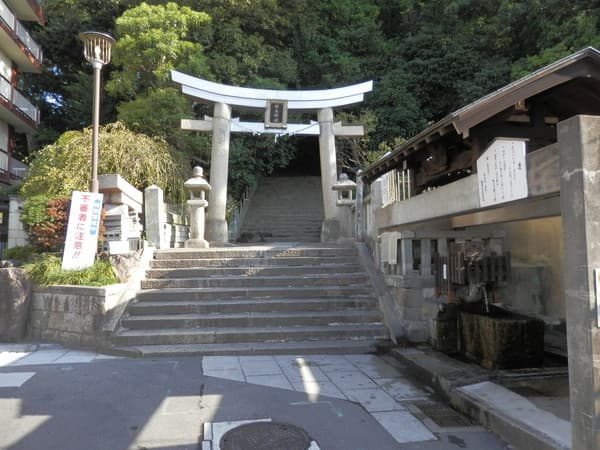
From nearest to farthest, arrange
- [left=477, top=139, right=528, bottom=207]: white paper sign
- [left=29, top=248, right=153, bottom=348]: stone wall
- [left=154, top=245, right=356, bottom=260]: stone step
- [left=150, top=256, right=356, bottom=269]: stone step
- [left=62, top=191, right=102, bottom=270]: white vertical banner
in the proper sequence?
[left=477, top=139, right=528, bottom=207]: white paper sign < [left=29, top=248, right=153, bottom=348]: stone wall < [left=62, top=191, right=102, bottom=270]: white vertical banner < [left=150, top=256, right=356, bottom=269]: stone step < [left=154, top=245, right=356, bottom=260]: stone step

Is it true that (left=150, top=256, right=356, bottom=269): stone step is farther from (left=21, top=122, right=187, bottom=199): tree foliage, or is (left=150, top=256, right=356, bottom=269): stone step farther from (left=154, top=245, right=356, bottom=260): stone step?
(left=21, top=122, right=187, bottom=199): tree foliage

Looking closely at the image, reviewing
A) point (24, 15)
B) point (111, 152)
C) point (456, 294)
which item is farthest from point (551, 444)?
point (24, 15)

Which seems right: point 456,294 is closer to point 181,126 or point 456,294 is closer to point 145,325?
point 145,325

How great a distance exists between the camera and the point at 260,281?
28.0ft

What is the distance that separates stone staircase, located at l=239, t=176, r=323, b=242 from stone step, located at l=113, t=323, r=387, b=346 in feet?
28.3

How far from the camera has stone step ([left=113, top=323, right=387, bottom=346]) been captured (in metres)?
6.82

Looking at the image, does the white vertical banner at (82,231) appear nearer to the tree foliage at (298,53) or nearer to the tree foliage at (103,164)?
the tree foliage at (103,164)

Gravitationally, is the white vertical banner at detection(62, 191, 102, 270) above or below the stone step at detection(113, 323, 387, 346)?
above

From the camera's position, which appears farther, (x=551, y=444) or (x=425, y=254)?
(x=425, y=254)

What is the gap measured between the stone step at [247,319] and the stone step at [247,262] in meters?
1.70

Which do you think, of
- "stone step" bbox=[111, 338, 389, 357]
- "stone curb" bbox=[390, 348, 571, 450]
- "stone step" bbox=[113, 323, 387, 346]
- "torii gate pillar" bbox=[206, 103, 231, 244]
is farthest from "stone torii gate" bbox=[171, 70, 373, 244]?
"stone curb" bbox=[390, 348, 571, 450]

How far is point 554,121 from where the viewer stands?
5.68 metres

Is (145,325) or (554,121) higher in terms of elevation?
(554,121)

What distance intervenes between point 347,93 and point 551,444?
1327 cm
